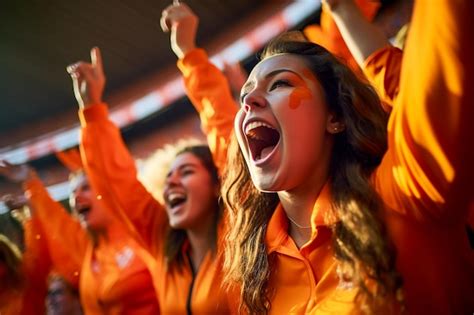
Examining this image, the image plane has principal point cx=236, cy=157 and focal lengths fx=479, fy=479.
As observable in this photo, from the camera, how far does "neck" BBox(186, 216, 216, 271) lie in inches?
53.1

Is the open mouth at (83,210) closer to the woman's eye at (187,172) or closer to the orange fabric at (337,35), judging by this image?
the woman's eye at (187,172)

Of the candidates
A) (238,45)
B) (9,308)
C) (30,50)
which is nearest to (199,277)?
(9,308)

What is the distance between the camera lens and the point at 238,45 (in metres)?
2.69

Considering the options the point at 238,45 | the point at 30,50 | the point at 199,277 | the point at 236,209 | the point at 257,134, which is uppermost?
the point at 30,50

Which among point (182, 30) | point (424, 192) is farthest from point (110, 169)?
point (424, 192)

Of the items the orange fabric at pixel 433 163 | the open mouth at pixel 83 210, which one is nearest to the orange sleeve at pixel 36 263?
the open mouth at pixel 83 210

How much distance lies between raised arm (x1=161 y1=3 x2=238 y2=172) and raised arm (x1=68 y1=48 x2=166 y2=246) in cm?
32

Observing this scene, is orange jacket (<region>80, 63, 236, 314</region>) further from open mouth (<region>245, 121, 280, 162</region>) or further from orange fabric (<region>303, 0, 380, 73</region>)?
open mouth (<region>245, 121, 280, 162</region>)

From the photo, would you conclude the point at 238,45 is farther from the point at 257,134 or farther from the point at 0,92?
the point at 257,134

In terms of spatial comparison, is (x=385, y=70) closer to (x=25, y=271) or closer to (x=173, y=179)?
(x=173, y=179)

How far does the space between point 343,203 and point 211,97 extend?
75 centimetres

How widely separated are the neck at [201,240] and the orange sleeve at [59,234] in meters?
0.78

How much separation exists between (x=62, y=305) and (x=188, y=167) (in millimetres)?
880

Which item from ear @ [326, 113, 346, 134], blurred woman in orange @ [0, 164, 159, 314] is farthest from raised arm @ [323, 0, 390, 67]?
blurred woman in orange @ [0, 164, 159, 314]
